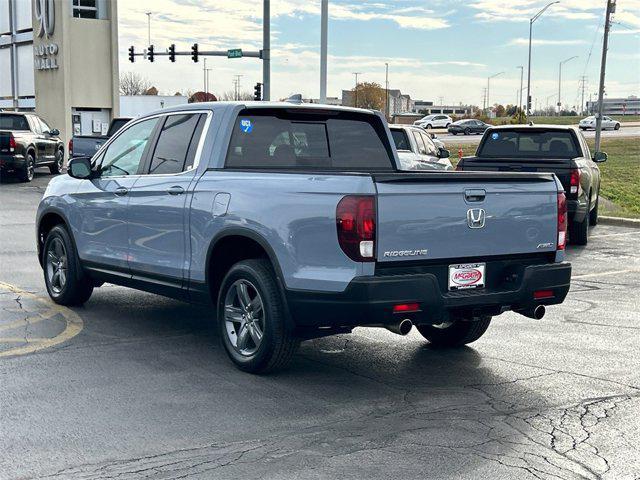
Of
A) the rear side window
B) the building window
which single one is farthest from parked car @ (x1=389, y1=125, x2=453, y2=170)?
the building window

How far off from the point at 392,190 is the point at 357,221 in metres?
0.31

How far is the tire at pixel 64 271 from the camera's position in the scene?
338 inches

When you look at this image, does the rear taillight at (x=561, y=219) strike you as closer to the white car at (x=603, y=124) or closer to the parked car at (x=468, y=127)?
the parked car at (x=468, y=127)

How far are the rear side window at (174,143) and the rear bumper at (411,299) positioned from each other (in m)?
1.92

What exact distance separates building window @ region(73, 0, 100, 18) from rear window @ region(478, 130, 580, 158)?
2903 centimetres

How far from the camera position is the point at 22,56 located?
42.8 m

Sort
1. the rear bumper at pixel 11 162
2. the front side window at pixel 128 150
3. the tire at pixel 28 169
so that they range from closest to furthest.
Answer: the front side window at pixel 128 150, the rear bumper at pixel 11 162, the tire at pixel 28 169

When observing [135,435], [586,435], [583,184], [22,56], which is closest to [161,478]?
[135,435]

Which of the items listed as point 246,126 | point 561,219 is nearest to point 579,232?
point 561,219

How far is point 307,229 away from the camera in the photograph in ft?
19.3

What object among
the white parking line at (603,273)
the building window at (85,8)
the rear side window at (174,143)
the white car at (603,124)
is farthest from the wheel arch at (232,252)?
the white car at (603,124)

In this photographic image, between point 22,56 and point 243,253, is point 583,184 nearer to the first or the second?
point 243,253

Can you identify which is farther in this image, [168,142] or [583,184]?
[583,184]

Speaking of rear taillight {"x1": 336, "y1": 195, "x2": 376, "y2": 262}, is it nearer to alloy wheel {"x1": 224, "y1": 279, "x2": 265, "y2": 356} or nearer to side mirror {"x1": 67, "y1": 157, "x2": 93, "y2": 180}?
alloy wheel {"x1": 224, "y1": 279, "x2": 265, "y2": 356}
